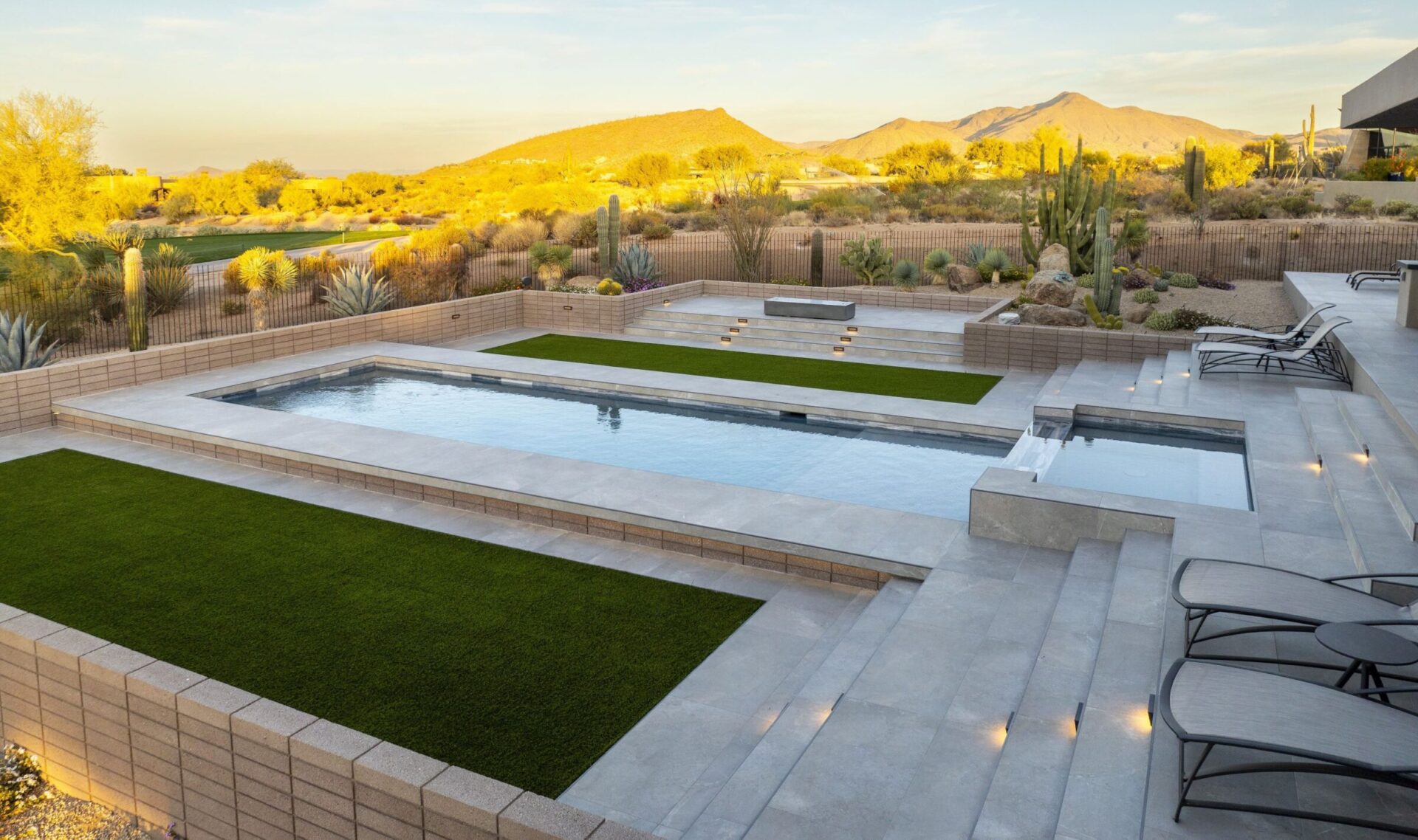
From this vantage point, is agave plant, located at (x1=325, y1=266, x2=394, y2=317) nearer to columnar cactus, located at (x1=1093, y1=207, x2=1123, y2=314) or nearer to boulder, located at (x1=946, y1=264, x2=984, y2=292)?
boulder, located at (x1=946, y1=264, x2=984, y2=292)

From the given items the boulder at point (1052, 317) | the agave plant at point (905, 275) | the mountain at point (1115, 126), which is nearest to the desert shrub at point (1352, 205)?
the agave plant at point (905, 275)

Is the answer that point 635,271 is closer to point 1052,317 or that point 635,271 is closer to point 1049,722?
point 1052,317

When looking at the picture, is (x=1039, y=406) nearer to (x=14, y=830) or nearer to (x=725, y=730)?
(x=725, y=730)

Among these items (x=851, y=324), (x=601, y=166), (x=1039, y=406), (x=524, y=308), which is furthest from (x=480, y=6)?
(x=1039, y=406)

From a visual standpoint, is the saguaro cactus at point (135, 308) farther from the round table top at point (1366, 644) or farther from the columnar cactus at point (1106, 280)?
the columnar cactus at point (1106, 280)

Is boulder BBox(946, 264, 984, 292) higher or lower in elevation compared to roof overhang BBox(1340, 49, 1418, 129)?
lower

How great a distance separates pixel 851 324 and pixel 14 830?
12.8 m

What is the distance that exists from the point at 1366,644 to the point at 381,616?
490 cm

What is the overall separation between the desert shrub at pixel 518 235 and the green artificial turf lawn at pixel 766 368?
16.2 meters

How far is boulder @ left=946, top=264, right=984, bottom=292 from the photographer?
61.9 ft

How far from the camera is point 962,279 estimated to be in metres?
18.9

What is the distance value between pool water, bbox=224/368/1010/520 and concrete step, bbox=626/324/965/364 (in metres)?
4.37

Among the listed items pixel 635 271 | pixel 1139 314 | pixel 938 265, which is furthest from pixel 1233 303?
pixel 635 271

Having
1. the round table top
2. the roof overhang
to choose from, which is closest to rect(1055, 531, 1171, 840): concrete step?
the round table top
